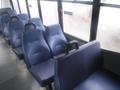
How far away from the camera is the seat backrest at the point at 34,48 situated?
1.80 metres

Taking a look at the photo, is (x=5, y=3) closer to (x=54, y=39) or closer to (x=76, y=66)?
(x=54, y=39)

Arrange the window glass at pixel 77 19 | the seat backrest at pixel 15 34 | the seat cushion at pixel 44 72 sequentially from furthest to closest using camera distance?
the seat backrest at pixel 15 34 → the window glass at pixel 77 19 → the seat cushion at pixel 44 72

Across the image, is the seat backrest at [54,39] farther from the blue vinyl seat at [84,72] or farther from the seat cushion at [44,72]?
the blue vinyl seat at [84,72]

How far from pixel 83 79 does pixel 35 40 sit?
0.94m

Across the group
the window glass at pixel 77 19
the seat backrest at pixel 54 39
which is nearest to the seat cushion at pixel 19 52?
the seat backrest at pixel 54 39

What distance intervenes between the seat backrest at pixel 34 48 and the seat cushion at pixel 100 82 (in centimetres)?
79

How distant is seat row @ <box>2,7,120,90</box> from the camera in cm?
121

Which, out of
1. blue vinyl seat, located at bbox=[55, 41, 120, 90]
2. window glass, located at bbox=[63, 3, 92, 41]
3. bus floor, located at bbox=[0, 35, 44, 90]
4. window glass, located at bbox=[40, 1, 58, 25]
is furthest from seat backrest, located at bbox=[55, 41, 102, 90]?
window glass, located at bbox=[40, 1, 58, 25]

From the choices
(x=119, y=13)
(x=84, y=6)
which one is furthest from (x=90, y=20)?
(x=119, y=13)

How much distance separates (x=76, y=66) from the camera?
1.30 metres

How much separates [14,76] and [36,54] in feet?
2.83

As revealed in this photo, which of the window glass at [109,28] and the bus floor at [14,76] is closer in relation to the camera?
the window glass at [109,28]

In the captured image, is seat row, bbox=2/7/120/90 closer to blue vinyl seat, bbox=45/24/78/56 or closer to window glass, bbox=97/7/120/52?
blue vinyl seat, bbox=45/24/78/56

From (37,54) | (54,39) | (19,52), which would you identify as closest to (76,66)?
(37,54)
